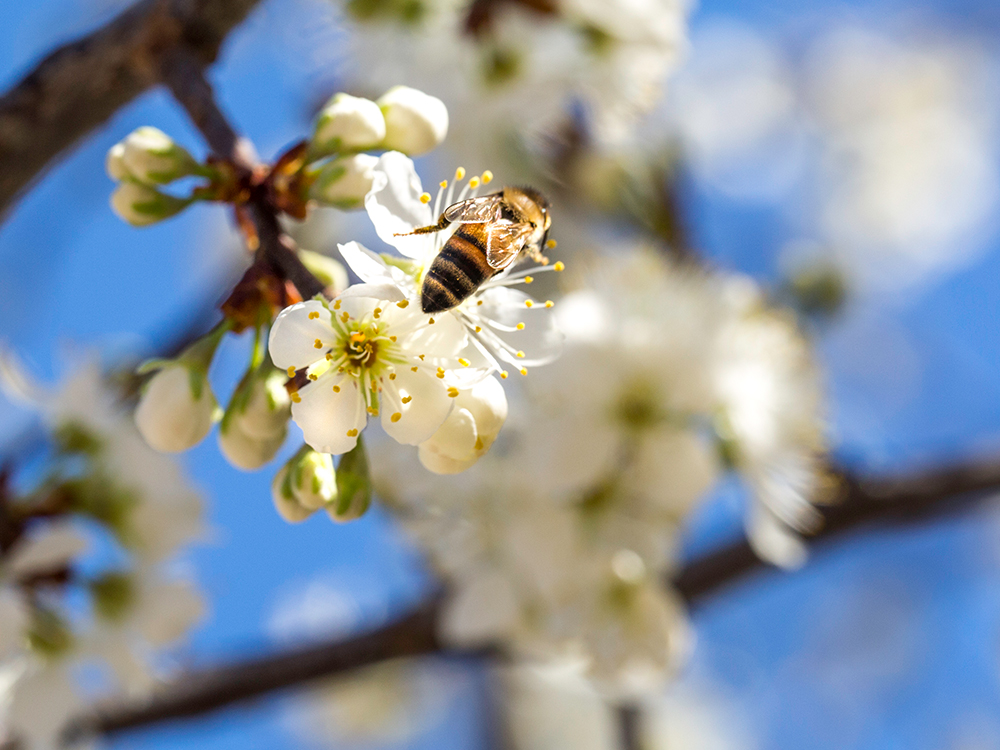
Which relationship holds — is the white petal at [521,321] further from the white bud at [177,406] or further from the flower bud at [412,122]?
the white bud at [177,406]

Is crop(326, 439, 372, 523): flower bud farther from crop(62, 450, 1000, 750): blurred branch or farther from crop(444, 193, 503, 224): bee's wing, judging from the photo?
crop(62, 450, 1000, 750): blurred branch

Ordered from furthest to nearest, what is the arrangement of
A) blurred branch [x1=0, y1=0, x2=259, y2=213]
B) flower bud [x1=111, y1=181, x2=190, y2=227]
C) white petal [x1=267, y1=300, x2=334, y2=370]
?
blurred branch [x1=0, y1=0, x2=259, y2=213], flower bud [x1=111, y1=181, x2=190, y2=227], white petal [x1=267, y1=300, x2=334, y2=370]

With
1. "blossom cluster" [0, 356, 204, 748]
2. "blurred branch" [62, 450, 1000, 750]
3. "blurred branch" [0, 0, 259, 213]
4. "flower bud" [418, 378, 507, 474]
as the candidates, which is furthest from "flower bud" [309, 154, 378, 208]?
"blurred branch" [62, 450, 1000, 750]

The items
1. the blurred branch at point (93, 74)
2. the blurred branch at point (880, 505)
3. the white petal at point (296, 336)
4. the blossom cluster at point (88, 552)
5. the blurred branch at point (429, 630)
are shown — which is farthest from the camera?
the blurred branch at point (880, 505)

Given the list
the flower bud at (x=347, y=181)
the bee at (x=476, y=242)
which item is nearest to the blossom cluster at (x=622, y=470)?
the bee at (x=476, y=242)

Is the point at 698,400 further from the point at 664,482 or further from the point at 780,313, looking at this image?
the point at 780,313

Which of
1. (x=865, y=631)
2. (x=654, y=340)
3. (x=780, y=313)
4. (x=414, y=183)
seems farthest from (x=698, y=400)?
(x=865, y=631)

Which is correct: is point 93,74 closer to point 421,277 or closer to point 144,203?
point 144,203
